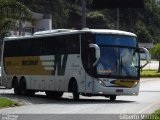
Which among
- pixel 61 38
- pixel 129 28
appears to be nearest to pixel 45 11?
pixel 129 28

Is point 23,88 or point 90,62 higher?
point 90,62

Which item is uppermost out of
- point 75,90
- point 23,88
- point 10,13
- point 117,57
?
point 10,13

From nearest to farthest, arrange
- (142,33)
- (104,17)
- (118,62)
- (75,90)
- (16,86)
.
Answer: (118,62), (75,90), (16,86), (104,17), (142,33)

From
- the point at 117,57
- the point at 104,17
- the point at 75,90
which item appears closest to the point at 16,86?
the point at 75,90

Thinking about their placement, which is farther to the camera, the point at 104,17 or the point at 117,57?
the point at 104,17

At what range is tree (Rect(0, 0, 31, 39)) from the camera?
3816cm

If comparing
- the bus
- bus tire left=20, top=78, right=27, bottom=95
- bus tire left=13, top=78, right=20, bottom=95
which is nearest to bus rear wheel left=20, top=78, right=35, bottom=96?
bus tire left=20, top=78, right=27, bottom=95

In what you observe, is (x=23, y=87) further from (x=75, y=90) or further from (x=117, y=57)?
(x=117, y=57)

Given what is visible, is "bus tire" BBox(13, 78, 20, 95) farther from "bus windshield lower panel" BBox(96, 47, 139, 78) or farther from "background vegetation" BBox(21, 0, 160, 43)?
"background vegetation" BBox(21, 0, 160, 43)

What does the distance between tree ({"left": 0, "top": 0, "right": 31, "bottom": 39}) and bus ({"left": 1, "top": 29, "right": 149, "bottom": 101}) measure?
718 centimetres

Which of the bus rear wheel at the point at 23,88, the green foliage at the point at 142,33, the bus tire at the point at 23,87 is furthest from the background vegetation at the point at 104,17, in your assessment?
the bus tire at the point at 23,87

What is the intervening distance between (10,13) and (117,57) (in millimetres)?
14242

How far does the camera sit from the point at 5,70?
35656 millimetres

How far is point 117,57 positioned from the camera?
2752 centimetres
